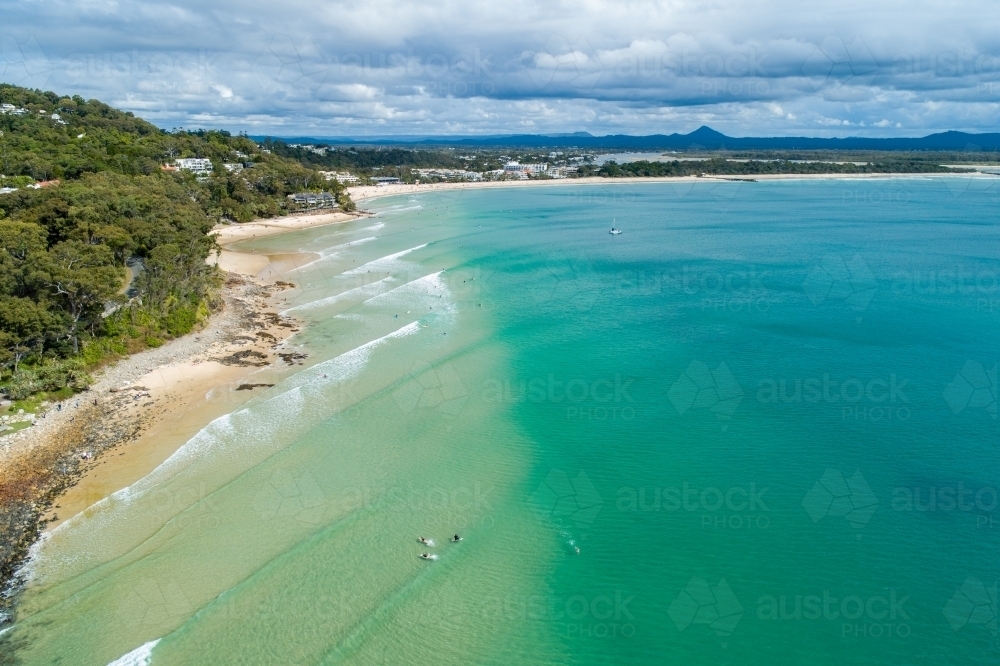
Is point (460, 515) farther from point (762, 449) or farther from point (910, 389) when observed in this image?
point (910, 389)

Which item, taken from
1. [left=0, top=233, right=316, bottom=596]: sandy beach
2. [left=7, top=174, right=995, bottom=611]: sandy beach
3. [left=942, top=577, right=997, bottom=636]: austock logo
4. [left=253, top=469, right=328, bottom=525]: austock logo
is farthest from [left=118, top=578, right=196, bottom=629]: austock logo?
[left=942, top=577, right=997, bottom=636]: austock logo

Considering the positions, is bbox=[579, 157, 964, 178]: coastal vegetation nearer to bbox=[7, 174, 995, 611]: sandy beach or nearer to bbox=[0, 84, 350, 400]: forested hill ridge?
bbox=[0, 84, 350, 400]: forested hill ridge

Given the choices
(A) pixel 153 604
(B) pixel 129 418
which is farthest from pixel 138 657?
(B) pixel 129 418

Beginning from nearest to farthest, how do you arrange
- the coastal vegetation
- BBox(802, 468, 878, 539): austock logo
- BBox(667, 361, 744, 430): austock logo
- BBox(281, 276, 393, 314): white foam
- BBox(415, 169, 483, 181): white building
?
BBox(802, 468, 878, 539): austock logo → BBox(667, 361, 744, 430): austock logo → BBox(281, 276, 393, 314): white foam → BBox(415, 169, 483, 181): white building → the coastal vegetation

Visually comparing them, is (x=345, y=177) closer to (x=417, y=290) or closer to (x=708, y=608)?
(x=417, y=290)

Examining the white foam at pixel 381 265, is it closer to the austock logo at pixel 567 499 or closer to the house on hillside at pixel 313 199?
the house on hillside at pixel 313 199

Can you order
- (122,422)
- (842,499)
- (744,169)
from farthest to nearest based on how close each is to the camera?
(744,169)
(122,422)
(842,499)

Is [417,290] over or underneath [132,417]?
over

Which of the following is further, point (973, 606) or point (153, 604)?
point (153, 604)

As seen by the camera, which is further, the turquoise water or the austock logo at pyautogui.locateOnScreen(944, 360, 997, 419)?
the austock logo at pyautogui.locateOnScreen(944, 360, 997, 419)
